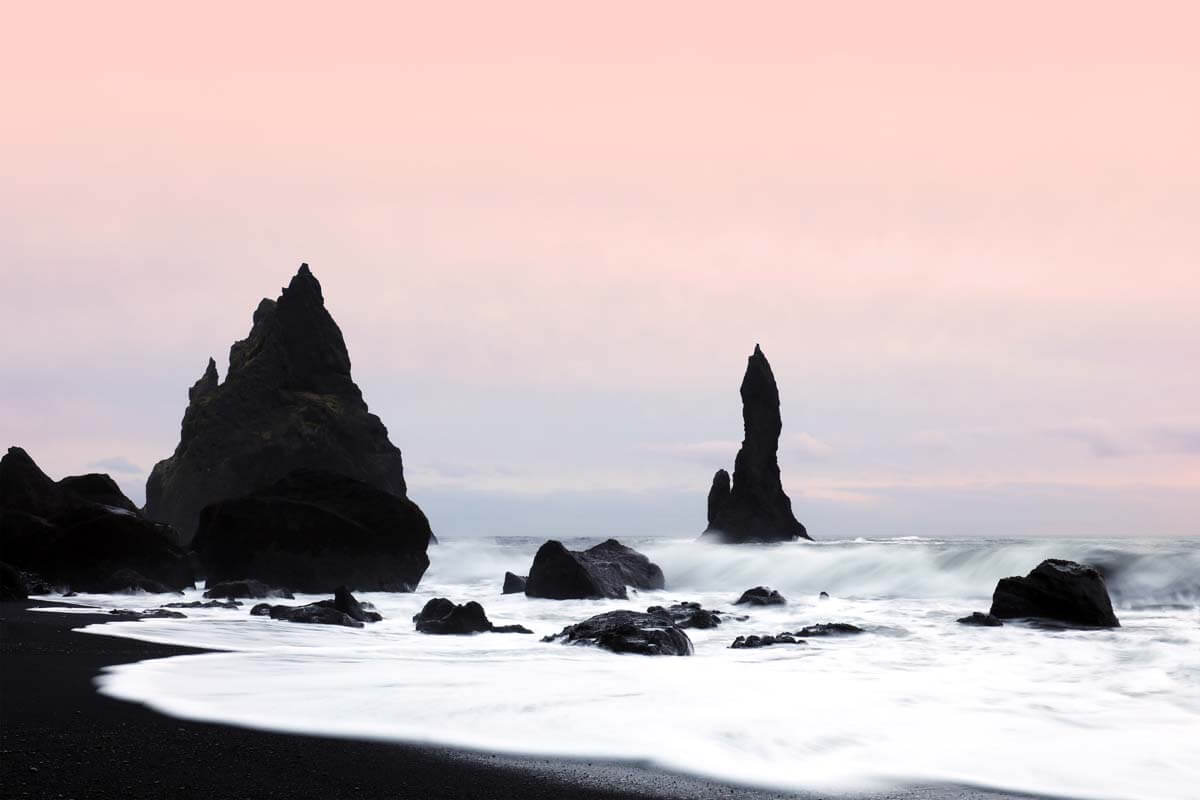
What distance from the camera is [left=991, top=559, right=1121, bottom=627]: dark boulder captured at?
19234mm

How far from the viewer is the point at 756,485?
74.2m

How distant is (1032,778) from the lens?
705 cm

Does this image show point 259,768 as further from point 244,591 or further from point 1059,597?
point 244,591

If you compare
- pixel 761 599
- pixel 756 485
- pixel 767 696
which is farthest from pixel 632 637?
pixel 756 485

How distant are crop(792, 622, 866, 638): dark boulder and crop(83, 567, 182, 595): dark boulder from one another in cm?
1749

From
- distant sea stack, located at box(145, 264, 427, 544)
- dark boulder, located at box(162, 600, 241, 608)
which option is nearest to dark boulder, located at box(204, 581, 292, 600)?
dark boulder, located at box(162, 600, 241, 608)

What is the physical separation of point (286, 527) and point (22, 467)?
8.63 m

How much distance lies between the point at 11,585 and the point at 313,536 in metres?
8.57

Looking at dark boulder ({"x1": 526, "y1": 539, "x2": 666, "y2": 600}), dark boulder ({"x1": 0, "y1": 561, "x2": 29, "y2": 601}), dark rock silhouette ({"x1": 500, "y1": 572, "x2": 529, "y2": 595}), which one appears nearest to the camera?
dark boulder ({"x1": 0, "y1": 561, "x2": 29, "y2": 601})

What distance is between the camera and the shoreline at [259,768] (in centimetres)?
574

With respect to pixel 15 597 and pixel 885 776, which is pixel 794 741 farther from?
pixel 15 597

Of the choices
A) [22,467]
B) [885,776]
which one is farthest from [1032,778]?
[22,467]

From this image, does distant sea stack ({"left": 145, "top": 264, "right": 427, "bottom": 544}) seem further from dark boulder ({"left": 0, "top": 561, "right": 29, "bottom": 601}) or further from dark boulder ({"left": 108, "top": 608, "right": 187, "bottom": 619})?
dark boulder ({"left": 108, "top": 608, "right": 187, "bottom": 619})

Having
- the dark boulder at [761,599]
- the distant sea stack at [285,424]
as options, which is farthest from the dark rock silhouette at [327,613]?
the distant sea stack at [285,424]
